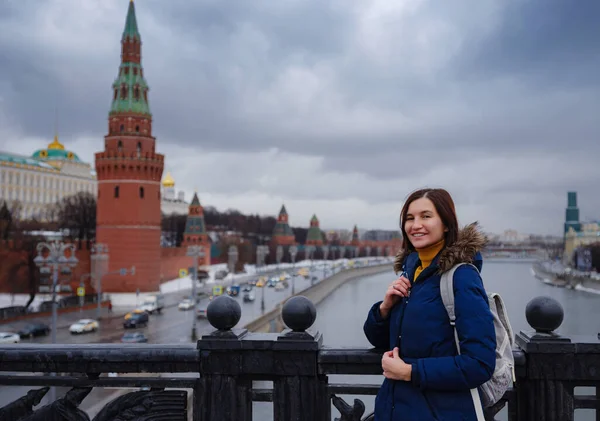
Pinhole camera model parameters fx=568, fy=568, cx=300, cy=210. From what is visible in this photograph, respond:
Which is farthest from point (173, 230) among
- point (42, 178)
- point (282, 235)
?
point (42, 178)

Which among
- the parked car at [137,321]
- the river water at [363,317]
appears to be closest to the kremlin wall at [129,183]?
the parked car at [137,321]

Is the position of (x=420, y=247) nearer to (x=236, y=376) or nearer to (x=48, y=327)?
(x=236, y=376)

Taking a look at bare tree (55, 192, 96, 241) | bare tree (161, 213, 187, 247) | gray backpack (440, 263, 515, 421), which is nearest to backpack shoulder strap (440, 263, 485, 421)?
gray backpack (440, 263, 515, 421)

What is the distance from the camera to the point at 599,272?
72.0 meters

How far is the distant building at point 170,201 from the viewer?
3809 inches

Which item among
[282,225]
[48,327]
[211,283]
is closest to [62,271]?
[48,327]

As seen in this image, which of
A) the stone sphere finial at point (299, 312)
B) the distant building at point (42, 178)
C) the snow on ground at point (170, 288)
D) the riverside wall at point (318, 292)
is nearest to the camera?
the stone sphere finial at point (299, 312)

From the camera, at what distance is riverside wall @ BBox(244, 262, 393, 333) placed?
2945 centimetres

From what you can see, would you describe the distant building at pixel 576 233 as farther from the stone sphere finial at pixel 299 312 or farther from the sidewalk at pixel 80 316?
the stone sphere finial at pixel 299 312

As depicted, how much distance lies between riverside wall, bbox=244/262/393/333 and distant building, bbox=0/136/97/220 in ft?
116

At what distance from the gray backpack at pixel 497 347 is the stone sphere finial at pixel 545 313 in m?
0.48

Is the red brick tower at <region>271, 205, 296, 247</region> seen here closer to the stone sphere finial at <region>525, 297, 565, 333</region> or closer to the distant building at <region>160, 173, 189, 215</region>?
the distant building at <region>160, 173, 189, 215</region>

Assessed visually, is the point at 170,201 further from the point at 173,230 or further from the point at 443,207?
the point at 443,207

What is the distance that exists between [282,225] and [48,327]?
54721mm
